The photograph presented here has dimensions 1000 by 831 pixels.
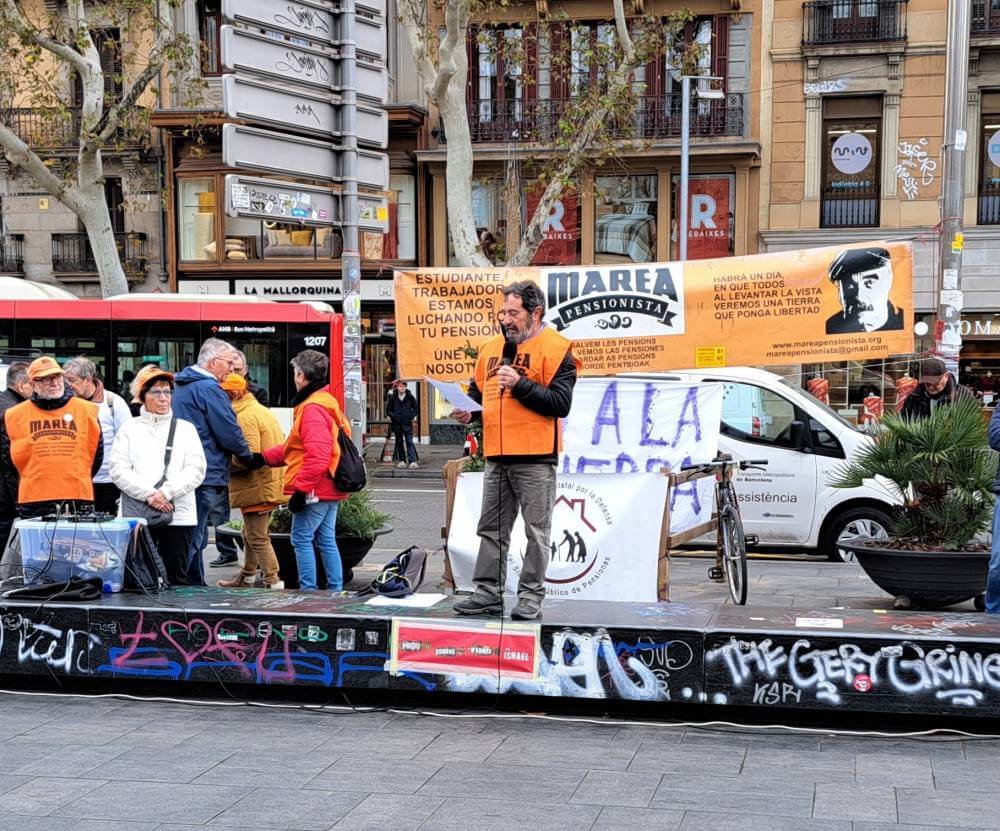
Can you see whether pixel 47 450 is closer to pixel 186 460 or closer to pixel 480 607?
pixel 186 460

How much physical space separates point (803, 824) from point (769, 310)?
5.87 metres

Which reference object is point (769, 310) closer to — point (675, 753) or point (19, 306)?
point (675, 753)

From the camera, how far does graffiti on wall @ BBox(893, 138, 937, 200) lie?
1051 inches

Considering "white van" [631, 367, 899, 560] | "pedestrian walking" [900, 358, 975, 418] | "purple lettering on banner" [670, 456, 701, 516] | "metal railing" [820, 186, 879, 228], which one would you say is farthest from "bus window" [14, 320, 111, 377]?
"metal railing" [820, 186, 879, 228]

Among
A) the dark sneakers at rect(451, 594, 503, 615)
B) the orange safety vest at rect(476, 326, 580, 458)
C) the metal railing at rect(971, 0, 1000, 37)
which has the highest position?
the metal railing at rect(971, 0, 1000, 37)

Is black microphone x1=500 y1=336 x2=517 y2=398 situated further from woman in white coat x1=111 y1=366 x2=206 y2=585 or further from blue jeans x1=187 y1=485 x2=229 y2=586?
blue jeans x1=187 y1=485 x2=229 y2=586

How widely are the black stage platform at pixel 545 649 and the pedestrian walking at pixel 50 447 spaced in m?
1.42

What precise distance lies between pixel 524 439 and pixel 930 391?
4.43 m

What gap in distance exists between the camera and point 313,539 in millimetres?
8359

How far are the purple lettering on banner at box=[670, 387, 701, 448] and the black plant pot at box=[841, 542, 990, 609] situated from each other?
1.70 m

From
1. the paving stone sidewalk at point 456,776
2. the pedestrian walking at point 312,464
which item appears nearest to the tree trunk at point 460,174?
the pedestrian walking at point 312,464

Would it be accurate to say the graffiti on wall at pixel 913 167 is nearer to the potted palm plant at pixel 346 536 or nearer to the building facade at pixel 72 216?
the building facade at pixel 72 216

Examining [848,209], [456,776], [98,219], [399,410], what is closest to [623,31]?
[399,410]

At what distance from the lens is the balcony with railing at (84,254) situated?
29.8m
